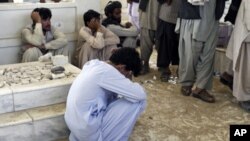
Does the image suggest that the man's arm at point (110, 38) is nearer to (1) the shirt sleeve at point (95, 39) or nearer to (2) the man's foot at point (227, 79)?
(1) the shirt sleeve at point (95, 39)

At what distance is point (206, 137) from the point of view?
2.54m

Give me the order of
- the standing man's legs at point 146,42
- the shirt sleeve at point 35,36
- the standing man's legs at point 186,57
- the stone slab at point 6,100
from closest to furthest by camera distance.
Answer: the stone slab at point 6,100
the standing man's legs at point 186,57
the shirt sleeve at point 35,36
the standing man's legs at point 146,42

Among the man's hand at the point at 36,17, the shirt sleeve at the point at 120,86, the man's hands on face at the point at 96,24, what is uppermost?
the man's hand at the point at 36,17

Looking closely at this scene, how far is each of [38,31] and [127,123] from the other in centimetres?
159

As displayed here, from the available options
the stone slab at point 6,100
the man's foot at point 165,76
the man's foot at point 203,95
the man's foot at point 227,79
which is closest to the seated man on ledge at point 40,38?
the stone slab at point 6,100

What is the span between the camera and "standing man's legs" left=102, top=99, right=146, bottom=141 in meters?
2.15

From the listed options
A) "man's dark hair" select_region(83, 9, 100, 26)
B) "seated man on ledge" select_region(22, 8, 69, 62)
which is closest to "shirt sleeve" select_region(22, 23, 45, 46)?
"seated man on ledge" select_region(22, 8, 69, 62)

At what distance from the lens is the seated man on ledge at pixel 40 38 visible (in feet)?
10.8

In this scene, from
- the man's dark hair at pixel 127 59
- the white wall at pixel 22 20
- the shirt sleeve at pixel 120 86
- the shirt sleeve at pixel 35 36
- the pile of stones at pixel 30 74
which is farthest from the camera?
the white wall at pixel 22 20

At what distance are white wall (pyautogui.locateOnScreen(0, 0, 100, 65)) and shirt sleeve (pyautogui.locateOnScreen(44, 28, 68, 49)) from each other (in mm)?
223

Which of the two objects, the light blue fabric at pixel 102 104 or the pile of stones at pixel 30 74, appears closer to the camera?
the light blue fabric at pixel 102 104

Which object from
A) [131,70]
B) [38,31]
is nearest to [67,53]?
[38,31]

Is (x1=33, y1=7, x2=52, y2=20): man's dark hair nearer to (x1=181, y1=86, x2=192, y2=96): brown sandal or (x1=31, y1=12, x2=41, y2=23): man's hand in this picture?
(x1=31, y1=12, x2=41, y2=23): man's hand

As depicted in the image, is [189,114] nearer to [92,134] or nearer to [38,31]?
[92,134]
